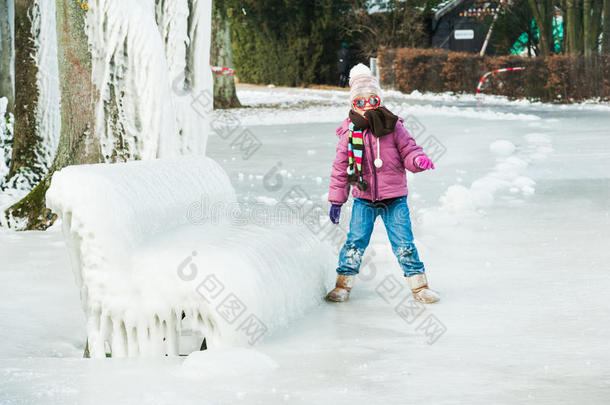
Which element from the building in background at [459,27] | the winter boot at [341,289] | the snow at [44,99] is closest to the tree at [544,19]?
the building in background at [459,27]

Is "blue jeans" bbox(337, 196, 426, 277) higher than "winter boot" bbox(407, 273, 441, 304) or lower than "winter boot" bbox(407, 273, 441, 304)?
higher

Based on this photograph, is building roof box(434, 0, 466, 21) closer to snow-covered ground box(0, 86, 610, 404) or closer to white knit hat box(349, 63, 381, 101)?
snow-covered ground box(0, 86, 610, 404)

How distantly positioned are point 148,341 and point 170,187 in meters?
1.02

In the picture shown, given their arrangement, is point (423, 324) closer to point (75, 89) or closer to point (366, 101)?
point (366, 101)

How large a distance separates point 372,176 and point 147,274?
1.56 meters

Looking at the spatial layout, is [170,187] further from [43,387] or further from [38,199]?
[38,199]

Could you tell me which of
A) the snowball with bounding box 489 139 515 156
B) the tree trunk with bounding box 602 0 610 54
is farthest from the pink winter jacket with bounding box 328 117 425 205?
the tree trunk with bounding box 602 0 610 54

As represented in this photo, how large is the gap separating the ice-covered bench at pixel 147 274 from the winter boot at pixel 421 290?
0.98 metres

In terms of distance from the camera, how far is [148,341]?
421cm

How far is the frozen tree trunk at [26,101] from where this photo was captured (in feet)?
31.8

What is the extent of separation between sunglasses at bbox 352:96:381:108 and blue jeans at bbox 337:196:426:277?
56 centimetres

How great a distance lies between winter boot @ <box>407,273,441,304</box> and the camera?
17.0ft

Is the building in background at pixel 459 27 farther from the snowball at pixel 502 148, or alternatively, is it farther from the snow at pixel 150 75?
the snow at pixel 150 75

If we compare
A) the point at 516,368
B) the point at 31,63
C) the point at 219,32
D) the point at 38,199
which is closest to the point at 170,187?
the point at 516,368
